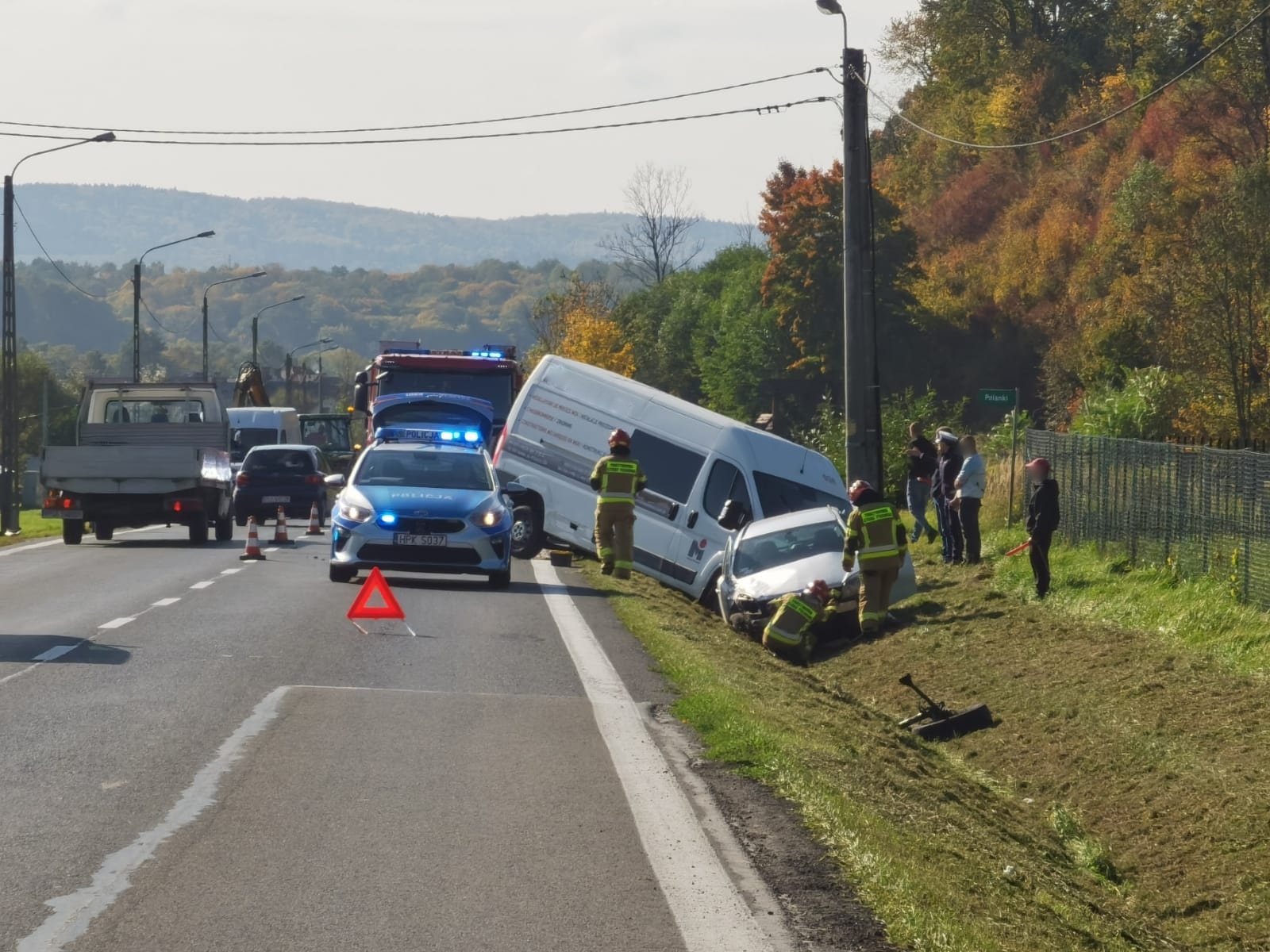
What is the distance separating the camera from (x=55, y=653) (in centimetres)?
1337

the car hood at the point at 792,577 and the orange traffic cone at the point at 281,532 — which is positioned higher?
the car hood at the point at 792,577

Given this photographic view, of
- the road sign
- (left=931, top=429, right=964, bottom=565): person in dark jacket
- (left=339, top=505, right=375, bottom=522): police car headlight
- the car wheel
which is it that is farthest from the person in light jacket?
the car wheel

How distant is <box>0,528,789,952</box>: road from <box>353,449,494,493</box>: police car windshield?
543 cm

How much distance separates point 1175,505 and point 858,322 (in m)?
7.40

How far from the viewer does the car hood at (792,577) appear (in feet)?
66.5

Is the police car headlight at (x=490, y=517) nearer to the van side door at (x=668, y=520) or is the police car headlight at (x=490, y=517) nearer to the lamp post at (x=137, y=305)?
the van side door at (x=668, y=520)

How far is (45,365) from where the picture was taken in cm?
13612

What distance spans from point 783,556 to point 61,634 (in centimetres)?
885

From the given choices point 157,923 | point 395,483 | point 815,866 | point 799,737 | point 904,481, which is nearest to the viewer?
point 157,923

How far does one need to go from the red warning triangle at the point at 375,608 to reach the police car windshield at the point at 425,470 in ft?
14.9

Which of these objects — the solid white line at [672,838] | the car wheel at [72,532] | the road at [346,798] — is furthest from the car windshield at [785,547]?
the car wheel at [72,532]

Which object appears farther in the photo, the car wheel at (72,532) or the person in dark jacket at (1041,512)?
the car wheel at (72,532)

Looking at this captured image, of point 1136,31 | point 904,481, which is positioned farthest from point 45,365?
point 904,481

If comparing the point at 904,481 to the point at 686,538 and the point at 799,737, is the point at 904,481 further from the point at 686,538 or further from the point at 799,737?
the point at 799,737
